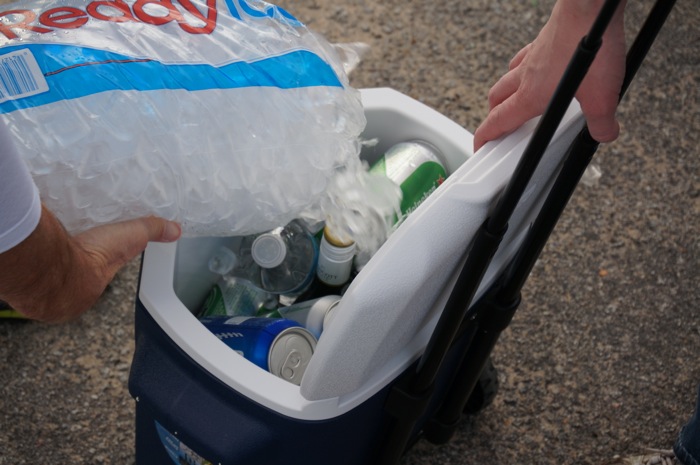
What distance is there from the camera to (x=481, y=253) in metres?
0.75

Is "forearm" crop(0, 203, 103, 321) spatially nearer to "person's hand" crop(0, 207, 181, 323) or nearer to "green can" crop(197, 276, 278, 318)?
"person's hand" crop(0, 207, 181, 323)

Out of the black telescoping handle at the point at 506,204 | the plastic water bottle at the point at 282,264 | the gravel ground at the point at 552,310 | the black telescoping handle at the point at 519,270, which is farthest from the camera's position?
the gravel ground at the point at 552,310

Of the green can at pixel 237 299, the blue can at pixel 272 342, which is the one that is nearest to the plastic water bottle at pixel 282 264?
the green can at pixel 237 299

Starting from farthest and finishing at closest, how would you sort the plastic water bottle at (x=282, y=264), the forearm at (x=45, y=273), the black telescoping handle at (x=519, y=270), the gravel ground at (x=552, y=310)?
the gravel ground at (x=552, y=310)
the plastic water bottle at (x=282, y=264)
the black telescoping handle at (x=519, y=270)
the forearm at (x=45, y=273)

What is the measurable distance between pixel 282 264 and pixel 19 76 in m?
0.45

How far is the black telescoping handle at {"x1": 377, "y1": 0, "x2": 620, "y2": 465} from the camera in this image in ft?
1.93

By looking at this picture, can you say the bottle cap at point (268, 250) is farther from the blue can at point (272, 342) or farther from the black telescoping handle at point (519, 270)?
the black telescoping handle at point (519, 270)

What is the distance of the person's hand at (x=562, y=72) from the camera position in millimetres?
735

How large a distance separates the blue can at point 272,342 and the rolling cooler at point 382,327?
0.06m

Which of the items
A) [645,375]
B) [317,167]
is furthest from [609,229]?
[317,167]

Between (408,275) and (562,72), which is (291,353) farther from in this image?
(562,72)

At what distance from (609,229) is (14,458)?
3.98 ft

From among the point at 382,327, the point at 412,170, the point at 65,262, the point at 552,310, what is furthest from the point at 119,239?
the point at 552,310

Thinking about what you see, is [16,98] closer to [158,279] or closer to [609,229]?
[158,279]
